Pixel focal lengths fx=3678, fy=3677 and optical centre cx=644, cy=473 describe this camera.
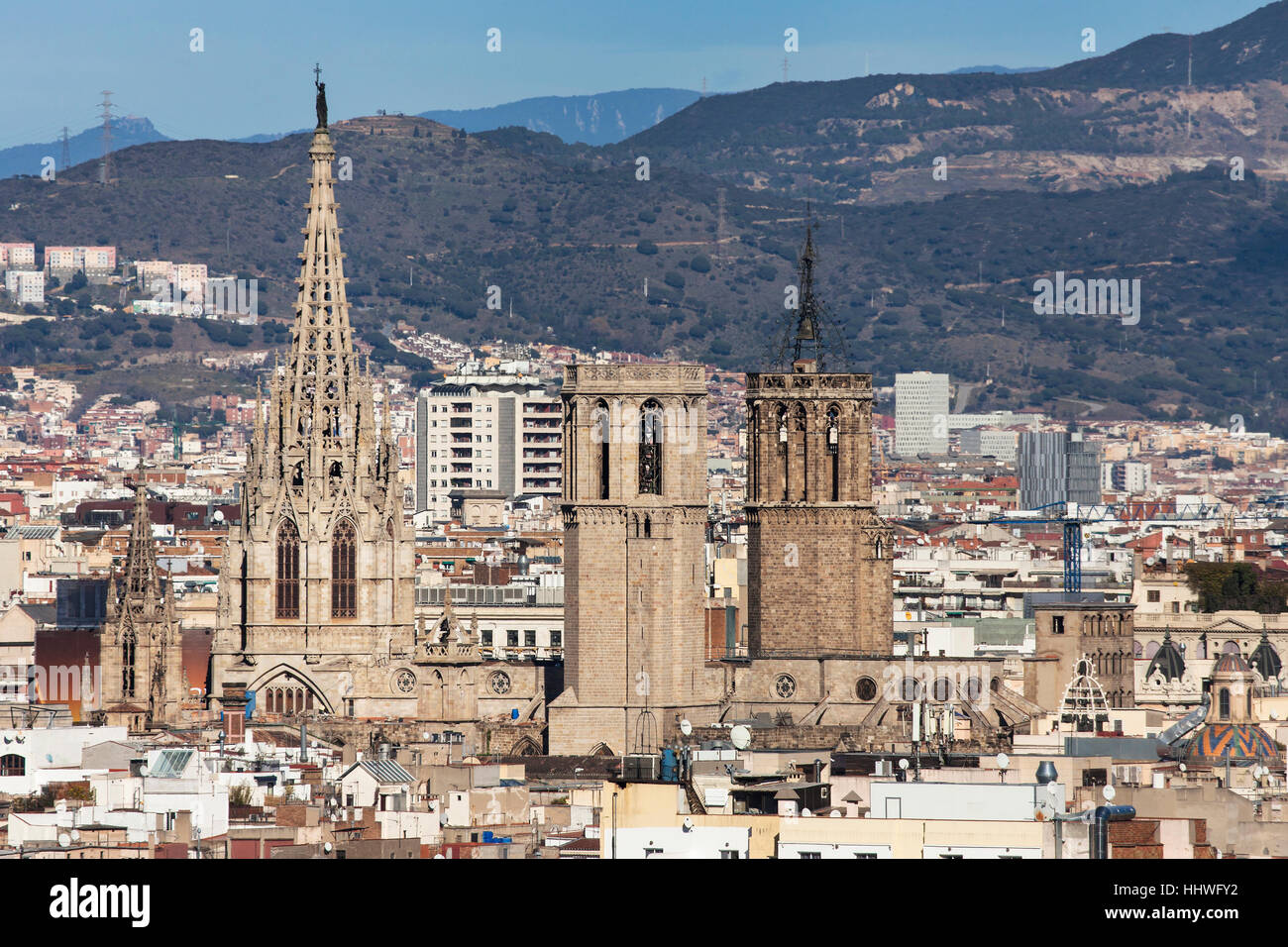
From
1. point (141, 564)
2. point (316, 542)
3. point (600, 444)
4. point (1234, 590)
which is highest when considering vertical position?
point (600, 444)

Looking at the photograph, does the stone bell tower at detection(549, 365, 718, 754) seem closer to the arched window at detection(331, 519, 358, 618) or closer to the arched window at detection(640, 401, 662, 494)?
the arched window at detection(640, 401, 662, 494)

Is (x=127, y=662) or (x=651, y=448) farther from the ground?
(x=651, y=448)

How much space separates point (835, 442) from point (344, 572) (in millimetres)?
18525

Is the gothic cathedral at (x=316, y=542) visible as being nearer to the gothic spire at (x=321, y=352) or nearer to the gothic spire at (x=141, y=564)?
the gothic spire at (x=321, y=352)

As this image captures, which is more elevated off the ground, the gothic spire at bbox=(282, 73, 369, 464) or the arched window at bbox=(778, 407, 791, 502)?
the gothic spire at bbox=(282, 73, 369, 464)

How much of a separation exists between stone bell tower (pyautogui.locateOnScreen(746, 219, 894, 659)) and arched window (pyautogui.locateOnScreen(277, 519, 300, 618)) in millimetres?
17069

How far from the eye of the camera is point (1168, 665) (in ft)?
365

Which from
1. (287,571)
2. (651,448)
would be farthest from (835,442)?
(287,571)

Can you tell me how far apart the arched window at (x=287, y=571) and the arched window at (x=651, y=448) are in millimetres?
17408

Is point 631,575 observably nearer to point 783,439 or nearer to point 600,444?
point 600,444

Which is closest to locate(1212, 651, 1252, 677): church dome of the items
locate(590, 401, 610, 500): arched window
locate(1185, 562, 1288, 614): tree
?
locate(590, 401, 610, 500): arched window

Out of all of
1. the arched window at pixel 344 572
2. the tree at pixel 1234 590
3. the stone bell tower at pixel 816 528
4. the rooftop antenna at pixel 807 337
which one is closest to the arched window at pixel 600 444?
the stone bell tower at pixel 816 528

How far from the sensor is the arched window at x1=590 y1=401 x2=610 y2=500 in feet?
303
